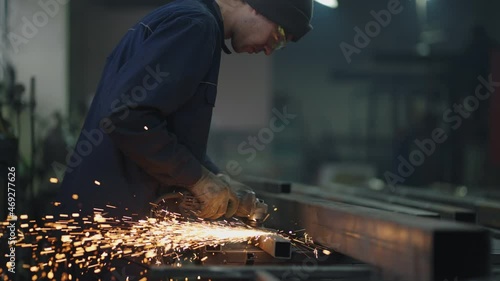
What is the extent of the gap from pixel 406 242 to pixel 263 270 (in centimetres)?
37

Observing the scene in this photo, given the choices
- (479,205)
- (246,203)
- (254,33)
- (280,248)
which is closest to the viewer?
(280,248)

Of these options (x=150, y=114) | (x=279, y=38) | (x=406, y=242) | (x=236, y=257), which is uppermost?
(x=279, y=38)

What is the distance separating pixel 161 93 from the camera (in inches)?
98.0

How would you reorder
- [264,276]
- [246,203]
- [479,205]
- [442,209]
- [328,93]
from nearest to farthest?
[264,276] < [246,203] < [442,209] < [479,205] < [328,93]

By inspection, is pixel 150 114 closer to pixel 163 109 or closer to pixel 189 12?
pixel 163 109

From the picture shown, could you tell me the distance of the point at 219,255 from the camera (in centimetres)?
232

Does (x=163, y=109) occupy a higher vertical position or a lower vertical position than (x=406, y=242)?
higher

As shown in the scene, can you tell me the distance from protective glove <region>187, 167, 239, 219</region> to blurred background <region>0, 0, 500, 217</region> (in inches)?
116

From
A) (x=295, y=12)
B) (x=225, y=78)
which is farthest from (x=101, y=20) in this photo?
(x=295, y=12)

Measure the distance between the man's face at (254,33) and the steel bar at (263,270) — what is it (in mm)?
1174

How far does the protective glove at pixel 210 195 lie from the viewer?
2656 mm

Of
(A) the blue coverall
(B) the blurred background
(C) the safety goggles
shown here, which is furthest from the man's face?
(B) the blurred background

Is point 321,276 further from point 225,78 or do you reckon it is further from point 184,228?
point 225,78

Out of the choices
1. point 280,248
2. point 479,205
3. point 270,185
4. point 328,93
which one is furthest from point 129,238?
point 328,93
